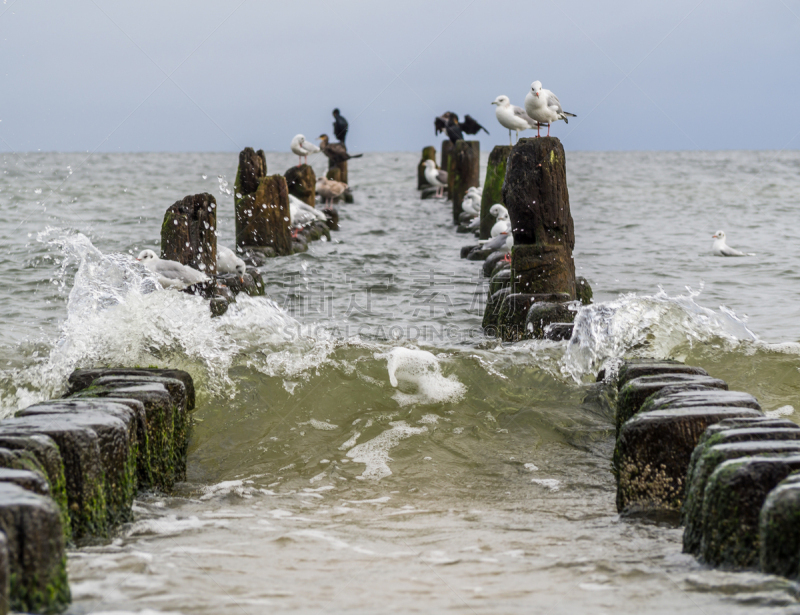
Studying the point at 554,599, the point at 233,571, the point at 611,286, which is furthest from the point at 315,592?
the point at 611,286

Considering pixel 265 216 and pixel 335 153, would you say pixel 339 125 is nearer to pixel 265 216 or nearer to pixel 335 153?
pixel 335 153

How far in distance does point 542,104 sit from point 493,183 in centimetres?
448

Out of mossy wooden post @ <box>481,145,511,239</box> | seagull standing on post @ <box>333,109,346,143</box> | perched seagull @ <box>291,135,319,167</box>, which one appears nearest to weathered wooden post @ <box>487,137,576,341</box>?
mossy wooden post @ <box>481,145,511,239</box>

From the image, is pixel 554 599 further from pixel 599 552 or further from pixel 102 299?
pixel 102 299

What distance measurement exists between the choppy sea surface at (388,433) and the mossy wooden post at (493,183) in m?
2.09

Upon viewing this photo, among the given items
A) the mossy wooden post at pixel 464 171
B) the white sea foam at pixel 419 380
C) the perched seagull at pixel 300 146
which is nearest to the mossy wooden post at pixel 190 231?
the white sea foam at pixel 419 380

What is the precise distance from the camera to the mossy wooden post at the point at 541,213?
7.86m

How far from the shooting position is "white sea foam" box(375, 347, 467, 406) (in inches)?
241

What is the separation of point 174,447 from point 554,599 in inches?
99.2

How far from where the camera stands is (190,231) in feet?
29.9

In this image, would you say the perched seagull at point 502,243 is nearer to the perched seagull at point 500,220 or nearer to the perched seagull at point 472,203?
the perched seagull at point 500,220

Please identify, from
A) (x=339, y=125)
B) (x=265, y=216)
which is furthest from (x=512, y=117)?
(x=339, y=125)

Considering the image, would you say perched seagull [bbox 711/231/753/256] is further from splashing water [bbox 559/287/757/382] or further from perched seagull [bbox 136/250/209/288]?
perched seagull [bbox 136/250/209/288]

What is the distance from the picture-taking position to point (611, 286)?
12.5 metres
